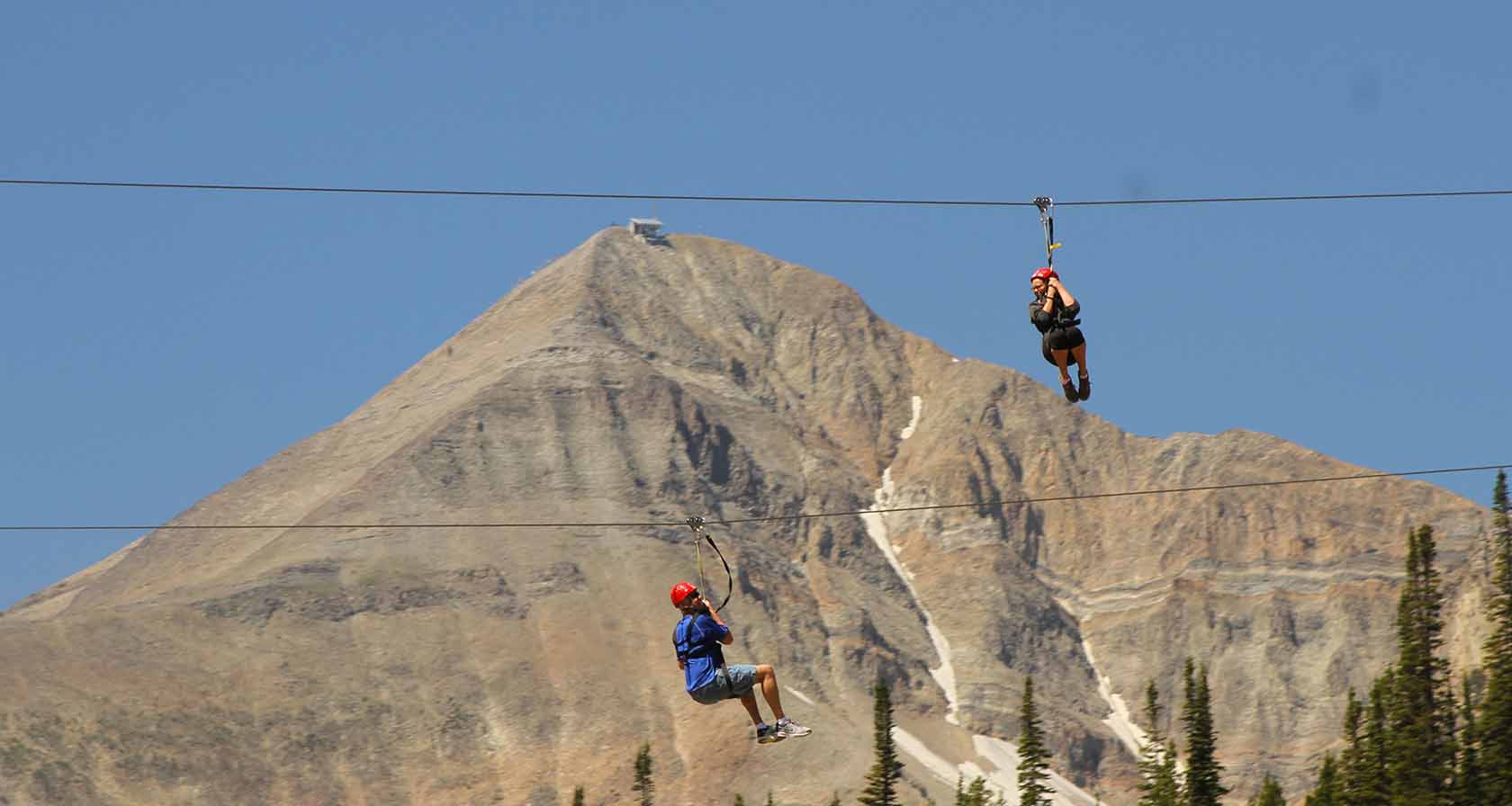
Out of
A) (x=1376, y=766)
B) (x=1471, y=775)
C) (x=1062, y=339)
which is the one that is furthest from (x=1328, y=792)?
(x=1062, y=339)

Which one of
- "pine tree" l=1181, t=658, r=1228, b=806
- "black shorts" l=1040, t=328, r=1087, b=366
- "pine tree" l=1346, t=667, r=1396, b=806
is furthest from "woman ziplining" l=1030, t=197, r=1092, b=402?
"pine tree" l=1346, t=667, r=1396, b=806

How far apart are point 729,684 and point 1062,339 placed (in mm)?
6648

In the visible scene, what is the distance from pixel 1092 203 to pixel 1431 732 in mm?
75805

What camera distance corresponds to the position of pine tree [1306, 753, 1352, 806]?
104994 millimetres

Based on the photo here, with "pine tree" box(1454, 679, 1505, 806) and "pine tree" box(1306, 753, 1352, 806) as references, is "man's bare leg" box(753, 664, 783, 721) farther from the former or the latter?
"pine tree" box(1306, 753, 1352, 806)

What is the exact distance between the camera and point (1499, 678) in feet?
325

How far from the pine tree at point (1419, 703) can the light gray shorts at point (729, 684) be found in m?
69.6

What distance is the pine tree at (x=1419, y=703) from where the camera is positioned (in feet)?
331

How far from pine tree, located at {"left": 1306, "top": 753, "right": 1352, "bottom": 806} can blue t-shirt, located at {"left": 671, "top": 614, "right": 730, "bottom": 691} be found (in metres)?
73.4

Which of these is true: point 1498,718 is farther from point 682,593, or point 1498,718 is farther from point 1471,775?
point 682,593

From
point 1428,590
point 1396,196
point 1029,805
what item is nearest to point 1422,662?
point 1428,590

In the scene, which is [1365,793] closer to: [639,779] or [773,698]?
[639,779]

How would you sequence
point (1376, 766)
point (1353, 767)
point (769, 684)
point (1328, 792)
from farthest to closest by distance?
point (1328, 792), point (1353, 767), point (1376, 766), point (769, 684)

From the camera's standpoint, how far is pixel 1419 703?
108 meters
